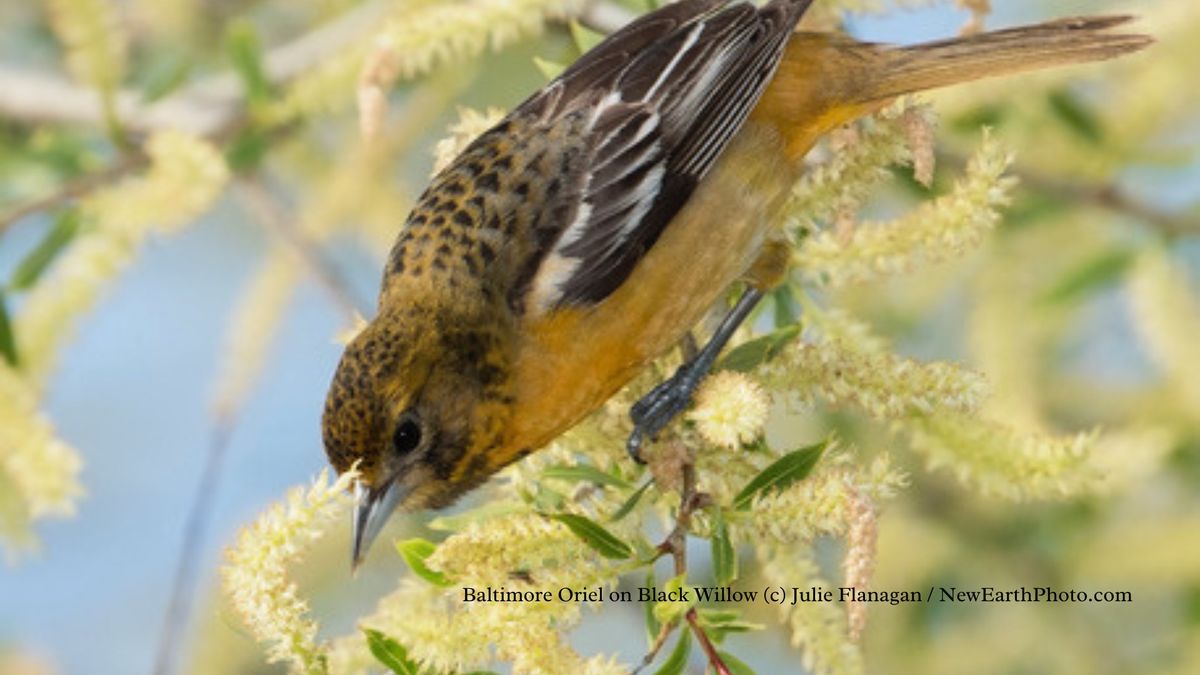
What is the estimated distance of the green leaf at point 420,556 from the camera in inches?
101

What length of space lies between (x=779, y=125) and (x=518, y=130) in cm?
54

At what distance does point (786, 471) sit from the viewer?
2.60 meters

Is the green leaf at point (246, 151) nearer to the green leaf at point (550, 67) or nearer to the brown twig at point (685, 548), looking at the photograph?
the green leaf at point (550, 67)

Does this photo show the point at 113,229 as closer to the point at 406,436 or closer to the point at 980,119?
the point at 406,436

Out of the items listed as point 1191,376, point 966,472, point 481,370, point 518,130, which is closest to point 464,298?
point 481,370

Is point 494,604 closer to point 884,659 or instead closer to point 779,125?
point 779,125

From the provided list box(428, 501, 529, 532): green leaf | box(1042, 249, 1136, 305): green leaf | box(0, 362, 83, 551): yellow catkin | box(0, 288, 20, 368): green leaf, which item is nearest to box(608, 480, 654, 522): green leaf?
box(428, 501, 529, 532): green leaf

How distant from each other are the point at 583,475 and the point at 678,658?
35 cm

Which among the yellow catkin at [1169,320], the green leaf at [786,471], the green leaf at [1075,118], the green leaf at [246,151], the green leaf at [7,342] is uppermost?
the green leaf at [7,342]

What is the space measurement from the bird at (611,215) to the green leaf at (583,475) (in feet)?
1.50

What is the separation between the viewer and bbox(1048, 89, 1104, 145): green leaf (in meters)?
4.46

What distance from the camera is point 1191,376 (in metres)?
3.96

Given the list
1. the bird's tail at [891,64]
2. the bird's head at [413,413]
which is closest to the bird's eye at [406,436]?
the bird's head at [413,413]

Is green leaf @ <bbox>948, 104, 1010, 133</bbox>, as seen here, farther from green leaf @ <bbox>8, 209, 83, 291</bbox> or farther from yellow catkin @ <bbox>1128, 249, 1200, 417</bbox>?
green leaf @ <bbox>8, 209, 83, 291</bbox>
